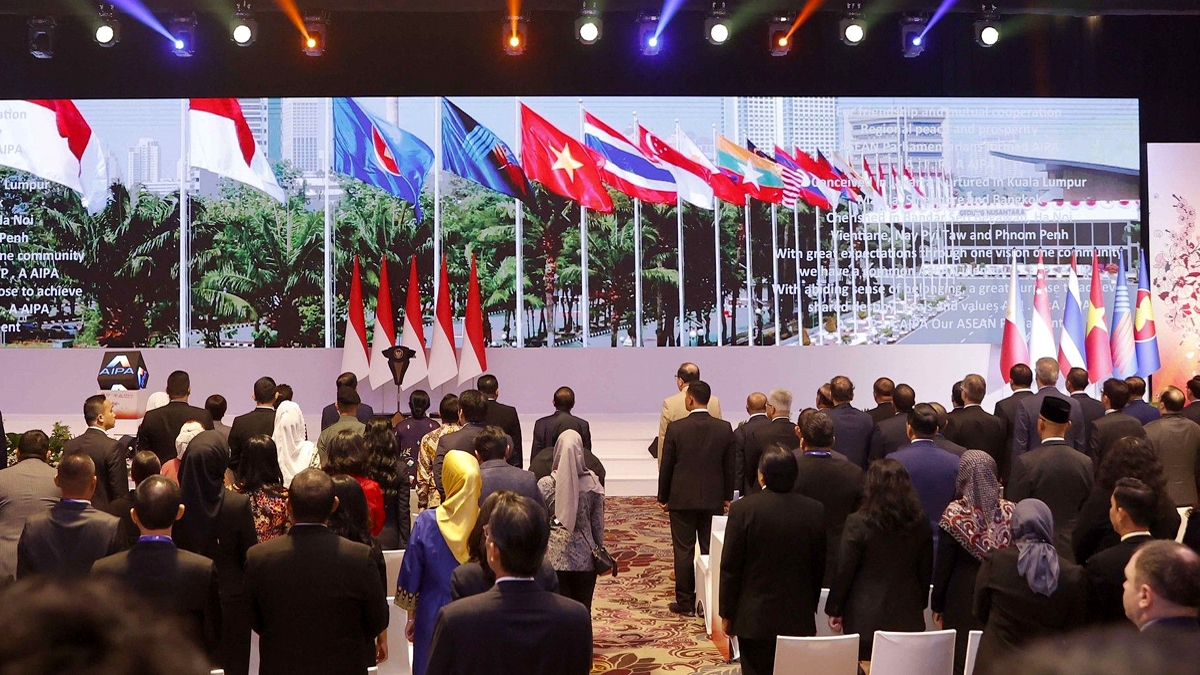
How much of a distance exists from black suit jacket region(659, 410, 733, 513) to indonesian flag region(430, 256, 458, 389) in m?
4.62

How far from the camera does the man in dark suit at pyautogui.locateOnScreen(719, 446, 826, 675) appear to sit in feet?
13.8

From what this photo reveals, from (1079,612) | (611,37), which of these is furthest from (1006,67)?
(1079,612)

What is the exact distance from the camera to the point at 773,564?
167 inches

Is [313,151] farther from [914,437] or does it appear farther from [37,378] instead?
[914,437]

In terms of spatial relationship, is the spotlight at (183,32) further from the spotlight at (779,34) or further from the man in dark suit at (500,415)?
the spotlight at (779,34)

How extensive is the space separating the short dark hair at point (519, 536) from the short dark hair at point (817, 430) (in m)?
2.36

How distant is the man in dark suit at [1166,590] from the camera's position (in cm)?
262

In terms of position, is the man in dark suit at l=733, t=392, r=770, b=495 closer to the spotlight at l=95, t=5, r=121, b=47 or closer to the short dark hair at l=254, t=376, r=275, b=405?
the short dark hair at l=254, t=376, r=275, b=405

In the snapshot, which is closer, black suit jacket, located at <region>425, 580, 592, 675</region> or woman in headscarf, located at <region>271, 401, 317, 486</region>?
black suit jacket, located at <region>425, 580, 592, 675</region>

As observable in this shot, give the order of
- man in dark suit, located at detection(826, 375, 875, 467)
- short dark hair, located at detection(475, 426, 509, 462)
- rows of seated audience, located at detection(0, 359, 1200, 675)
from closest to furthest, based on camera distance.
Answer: rows of seated audience, located at detection(0, 359, 1200, 675) < short dark hair, located at detection(475, 426, 509, 462) < man in dark suit, located at detection(826, 375, 875, 467)

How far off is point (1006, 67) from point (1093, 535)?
7.83 meters

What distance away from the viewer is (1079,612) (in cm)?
362

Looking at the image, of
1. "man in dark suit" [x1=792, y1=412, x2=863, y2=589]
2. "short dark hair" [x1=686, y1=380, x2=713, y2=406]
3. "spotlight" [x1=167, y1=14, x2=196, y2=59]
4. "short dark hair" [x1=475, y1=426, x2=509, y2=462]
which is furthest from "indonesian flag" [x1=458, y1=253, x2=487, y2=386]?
"short dark hair" [x1=475, y1=426, x2=509, y2=462]

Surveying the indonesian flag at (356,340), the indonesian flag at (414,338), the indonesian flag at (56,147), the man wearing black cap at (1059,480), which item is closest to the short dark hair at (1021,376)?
the man wearing black cap at (1059,480)
